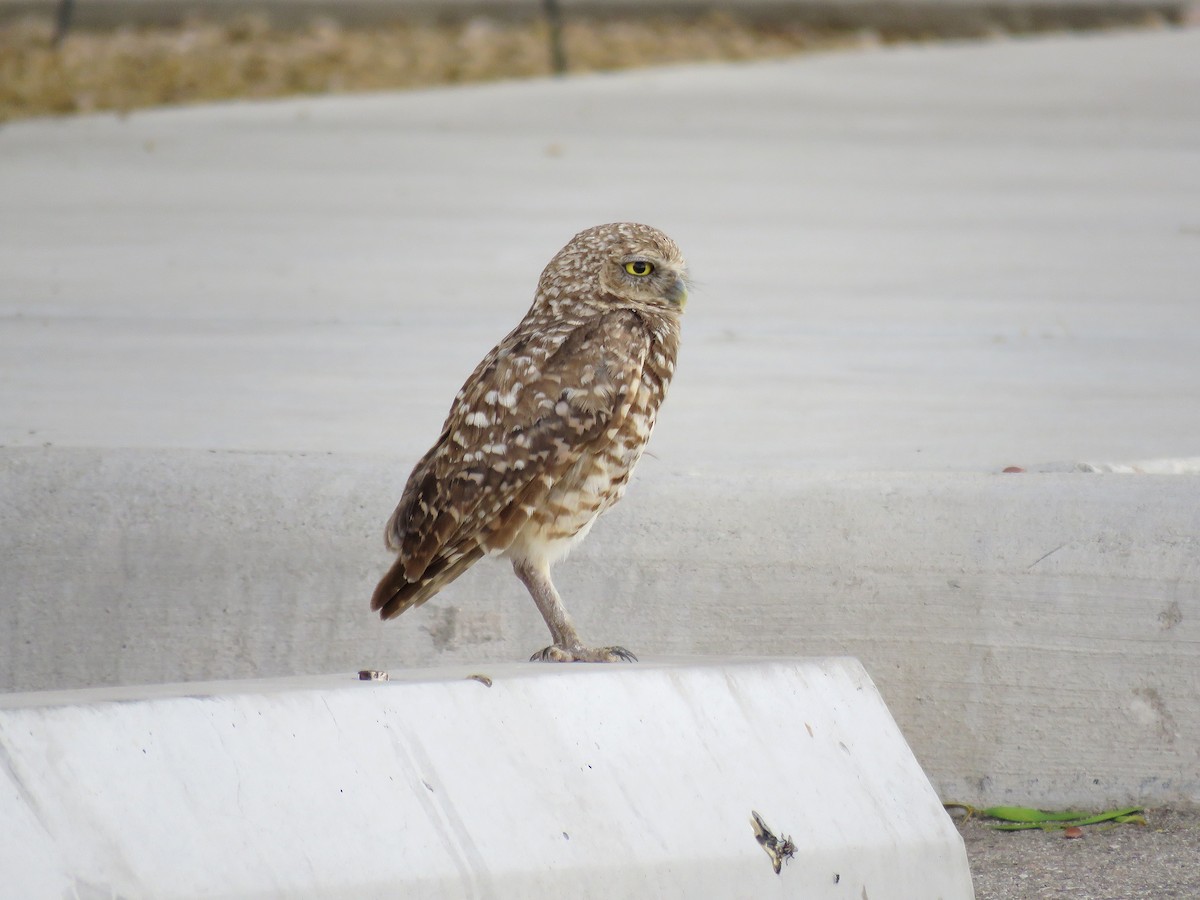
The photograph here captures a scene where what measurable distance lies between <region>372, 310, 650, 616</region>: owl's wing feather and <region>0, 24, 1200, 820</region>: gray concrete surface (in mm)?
517

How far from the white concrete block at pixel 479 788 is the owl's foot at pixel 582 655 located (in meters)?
0.39

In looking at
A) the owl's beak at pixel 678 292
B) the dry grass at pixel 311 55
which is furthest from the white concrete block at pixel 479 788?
the dry grass at pixel 311 55

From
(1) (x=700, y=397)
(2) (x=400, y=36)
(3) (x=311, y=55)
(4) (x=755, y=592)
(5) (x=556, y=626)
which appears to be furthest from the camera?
(2) (x=400, y=36)

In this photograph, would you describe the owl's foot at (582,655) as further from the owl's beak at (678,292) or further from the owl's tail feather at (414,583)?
the owl's beak at (678,292)

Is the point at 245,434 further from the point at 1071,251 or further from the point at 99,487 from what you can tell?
the point at 1071,251

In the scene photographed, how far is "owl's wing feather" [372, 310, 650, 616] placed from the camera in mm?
3654

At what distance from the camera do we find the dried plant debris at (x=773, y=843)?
309cm

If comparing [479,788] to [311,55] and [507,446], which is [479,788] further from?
[311,55]

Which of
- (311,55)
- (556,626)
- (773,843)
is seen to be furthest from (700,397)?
(311,55)

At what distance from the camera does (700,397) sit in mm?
6184

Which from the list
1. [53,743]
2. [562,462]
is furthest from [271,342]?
[53,743]

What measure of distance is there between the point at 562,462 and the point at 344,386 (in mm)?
2630

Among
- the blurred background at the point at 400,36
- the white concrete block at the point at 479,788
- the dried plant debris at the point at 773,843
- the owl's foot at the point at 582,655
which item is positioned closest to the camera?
the white concrete block at the point at 479,788

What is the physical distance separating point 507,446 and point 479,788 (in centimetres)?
95
